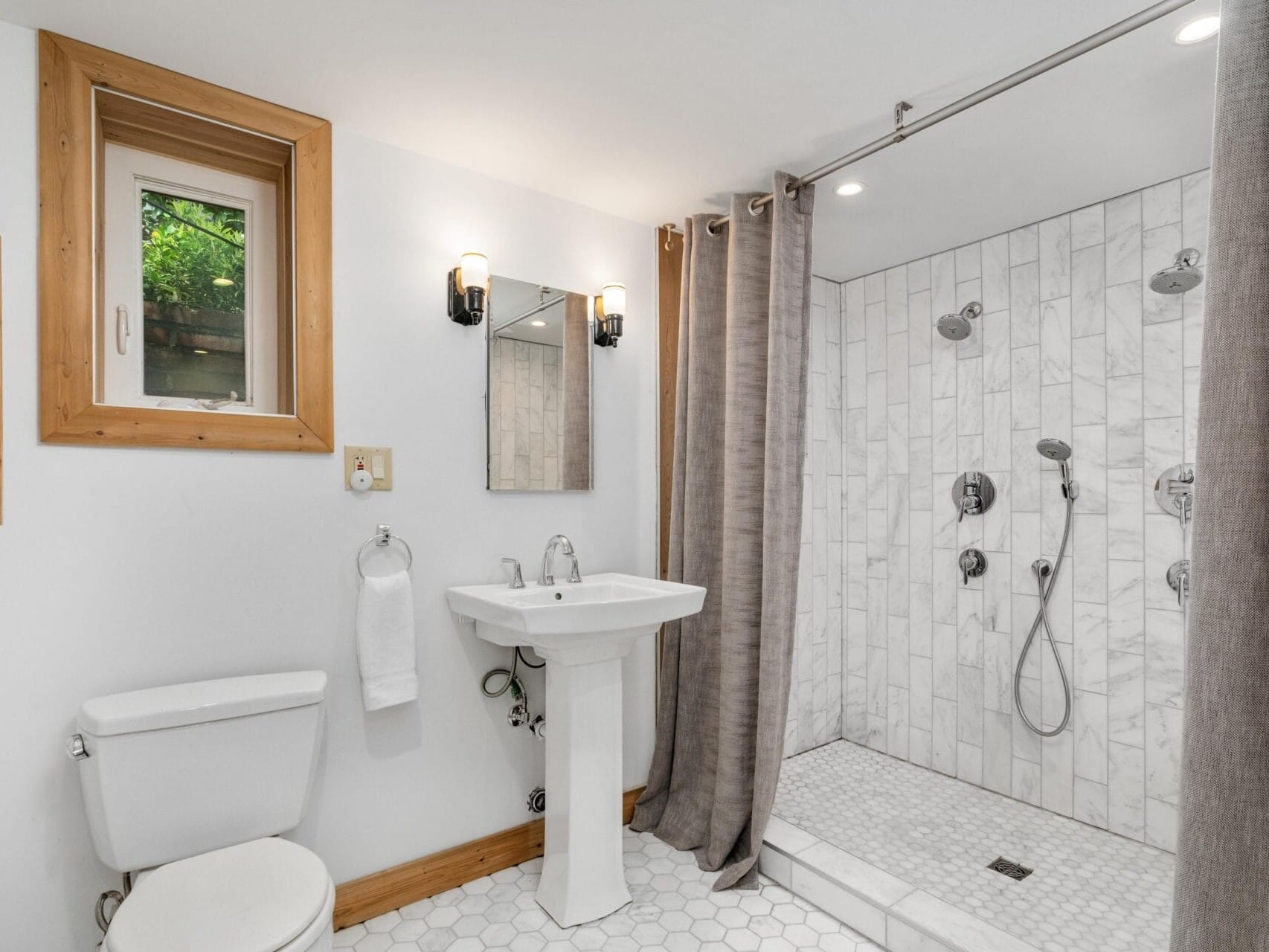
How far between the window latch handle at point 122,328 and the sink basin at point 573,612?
107cm

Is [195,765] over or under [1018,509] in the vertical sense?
under

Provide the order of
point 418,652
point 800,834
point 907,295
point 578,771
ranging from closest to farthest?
point 578,771, point 418,652, point 800,834, point 907,295

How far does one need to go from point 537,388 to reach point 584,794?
128 centimetres

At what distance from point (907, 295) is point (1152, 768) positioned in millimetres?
1992

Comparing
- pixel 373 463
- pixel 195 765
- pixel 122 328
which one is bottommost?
pixel 195 765

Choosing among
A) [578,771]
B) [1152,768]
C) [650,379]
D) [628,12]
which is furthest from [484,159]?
[1152,768]

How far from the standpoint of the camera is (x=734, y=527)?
2.25 m

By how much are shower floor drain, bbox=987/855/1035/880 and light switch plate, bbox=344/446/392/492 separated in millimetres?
2190

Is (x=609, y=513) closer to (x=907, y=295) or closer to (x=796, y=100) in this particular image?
(x=796, y=100)

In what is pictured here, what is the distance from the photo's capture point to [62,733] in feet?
5.25

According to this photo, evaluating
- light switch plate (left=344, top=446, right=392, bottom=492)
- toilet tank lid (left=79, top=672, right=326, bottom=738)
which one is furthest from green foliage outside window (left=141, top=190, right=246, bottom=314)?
toilet tank lid (left=79, top=672, right=326, bottom=738)

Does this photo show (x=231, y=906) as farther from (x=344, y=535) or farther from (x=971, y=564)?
(x=971, y=564)

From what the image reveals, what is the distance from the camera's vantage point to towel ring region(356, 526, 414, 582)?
2.00m

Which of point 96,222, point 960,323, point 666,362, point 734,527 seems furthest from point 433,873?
point 960,323
